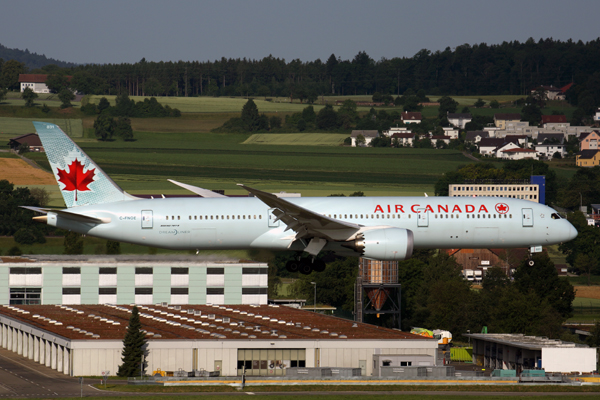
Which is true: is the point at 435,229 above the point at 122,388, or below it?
above

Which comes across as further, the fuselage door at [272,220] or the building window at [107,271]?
the building window at [107,271]

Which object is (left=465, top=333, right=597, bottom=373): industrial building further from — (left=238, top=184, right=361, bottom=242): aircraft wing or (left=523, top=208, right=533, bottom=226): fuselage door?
(left=238, top=184, right=361, bottom=242): aircraft wing

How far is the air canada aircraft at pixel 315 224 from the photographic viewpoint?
51.9 meters

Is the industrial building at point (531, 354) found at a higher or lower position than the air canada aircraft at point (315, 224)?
lower

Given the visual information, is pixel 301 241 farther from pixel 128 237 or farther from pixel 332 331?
pixel 332 331

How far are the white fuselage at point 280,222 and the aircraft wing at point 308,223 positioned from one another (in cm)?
97

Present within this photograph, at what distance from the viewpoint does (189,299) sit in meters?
98.7

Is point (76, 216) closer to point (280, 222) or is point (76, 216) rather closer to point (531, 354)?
point (280, 222)

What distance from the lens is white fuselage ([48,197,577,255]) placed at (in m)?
52.3

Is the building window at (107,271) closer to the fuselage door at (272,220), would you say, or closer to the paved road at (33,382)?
the paved road at (33,382)

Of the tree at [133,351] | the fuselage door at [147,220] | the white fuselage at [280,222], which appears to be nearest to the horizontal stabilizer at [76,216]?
the white fuselage at [280,222]

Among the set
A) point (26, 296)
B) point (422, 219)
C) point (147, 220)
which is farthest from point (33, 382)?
point (26, 296)

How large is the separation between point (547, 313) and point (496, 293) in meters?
13.6

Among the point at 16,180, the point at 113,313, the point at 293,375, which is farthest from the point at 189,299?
the point at 16,180
